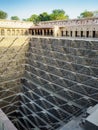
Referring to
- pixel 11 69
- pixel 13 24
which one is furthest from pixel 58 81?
pixel 13 24

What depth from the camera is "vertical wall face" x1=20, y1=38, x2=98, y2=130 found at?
7.56 metres

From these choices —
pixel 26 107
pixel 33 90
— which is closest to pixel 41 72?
pixel 33 90

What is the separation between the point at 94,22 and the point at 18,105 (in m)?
6.88

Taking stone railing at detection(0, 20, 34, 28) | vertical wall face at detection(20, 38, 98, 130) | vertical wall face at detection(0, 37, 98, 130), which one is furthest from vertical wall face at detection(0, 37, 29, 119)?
stone railing at detection(0, 20, 34, 28)

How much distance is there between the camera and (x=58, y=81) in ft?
29.0

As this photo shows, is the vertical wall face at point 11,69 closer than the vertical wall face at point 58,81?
No

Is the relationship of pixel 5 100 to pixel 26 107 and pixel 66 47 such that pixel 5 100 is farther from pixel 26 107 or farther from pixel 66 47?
pixel 66 47

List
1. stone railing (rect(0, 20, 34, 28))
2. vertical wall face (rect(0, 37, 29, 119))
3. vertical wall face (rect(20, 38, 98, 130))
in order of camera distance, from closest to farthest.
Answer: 1. vertical wall face (rect(20, 38, 98, 130))
2. vertical wall face (rect(0, 37, 29, 119))
3. stone railing (rect(0, 20, 34, 28))

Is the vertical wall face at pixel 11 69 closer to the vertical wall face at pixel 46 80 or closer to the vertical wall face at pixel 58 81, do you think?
the vertical wall face at pixel 46 80

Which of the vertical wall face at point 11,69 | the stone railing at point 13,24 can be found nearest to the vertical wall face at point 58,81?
the vertical wall face at point 11,69

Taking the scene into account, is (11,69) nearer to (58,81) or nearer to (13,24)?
(58,81)

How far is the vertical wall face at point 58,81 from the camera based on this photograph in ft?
24.8

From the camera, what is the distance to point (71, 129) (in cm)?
515

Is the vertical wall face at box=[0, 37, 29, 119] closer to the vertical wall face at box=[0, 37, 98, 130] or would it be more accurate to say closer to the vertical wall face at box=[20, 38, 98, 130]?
the vertical wall face at box=[0, 37, 98, 130]
